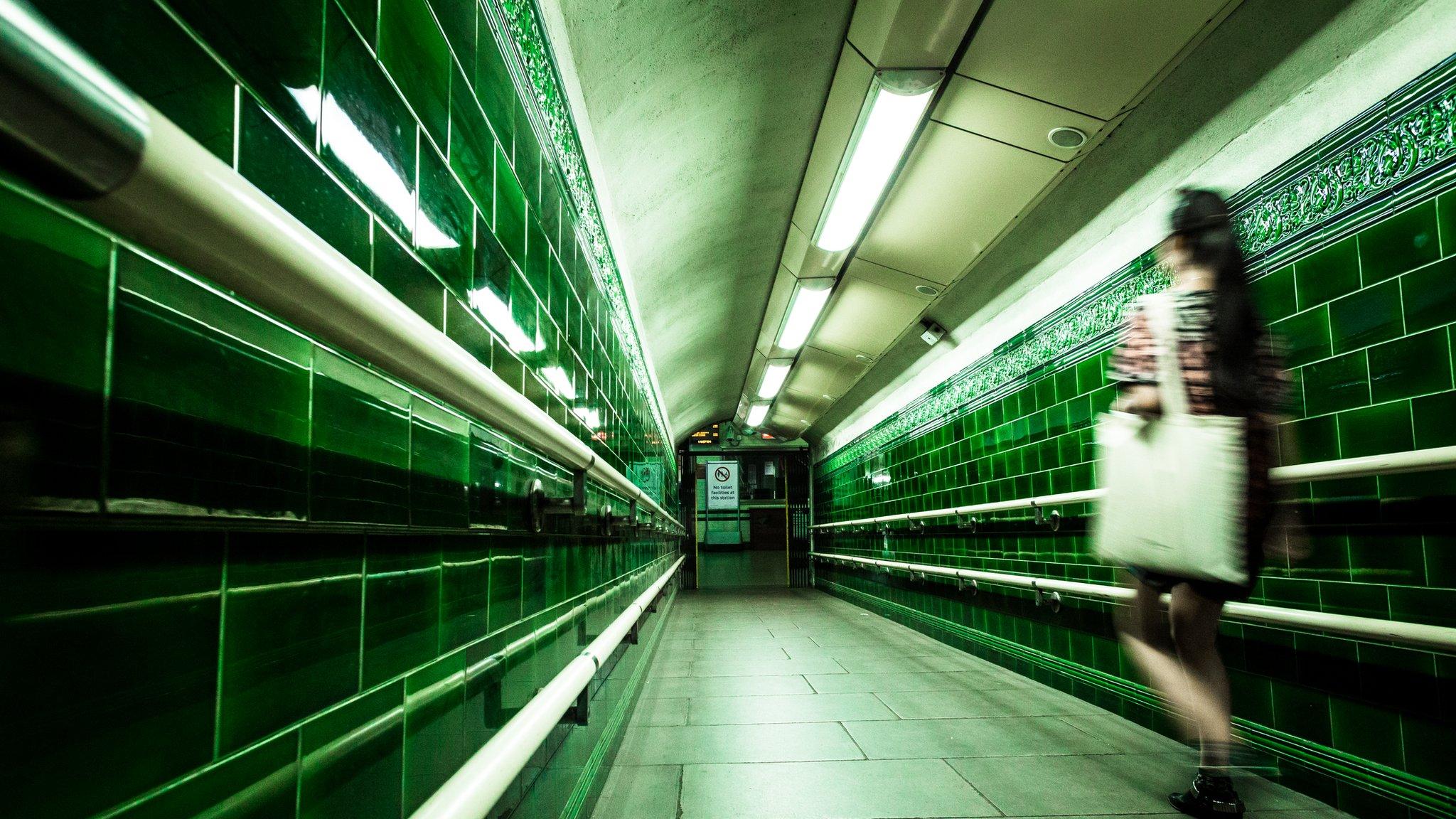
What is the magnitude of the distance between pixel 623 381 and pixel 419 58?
2.94 metres

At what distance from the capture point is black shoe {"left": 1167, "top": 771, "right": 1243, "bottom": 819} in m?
1.76

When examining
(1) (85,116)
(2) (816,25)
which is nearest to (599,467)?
(1) (85,116)

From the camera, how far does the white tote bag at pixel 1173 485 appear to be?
1.49m

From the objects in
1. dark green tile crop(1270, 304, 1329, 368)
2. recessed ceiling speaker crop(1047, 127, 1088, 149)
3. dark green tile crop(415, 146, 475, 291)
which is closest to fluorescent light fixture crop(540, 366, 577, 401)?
dark green tile crop(415, 146, 475, 291)

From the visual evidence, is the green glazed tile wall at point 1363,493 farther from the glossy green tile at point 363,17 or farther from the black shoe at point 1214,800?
the glossy green tile at point 363,17

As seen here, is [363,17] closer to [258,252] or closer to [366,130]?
[366,130]

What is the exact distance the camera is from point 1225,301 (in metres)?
1.63

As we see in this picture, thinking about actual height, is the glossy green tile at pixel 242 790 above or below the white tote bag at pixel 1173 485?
below

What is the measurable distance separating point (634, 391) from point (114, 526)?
420 centimetres

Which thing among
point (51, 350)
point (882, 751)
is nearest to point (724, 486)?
point (882, 751)

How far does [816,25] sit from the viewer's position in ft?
9.14

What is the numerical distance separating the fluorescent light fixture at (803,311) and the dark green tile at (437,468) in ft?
14.3

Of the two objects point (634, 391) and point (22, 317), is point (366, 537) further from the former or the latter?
point (634, 391)

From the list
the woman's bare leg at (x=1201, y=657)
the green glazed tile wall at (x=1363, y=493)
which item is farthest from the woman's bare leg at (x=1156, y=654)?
the green glazed tile wall at (x=1363, y=493)
